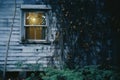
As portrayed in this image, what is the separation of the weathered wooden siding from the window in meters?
0.24

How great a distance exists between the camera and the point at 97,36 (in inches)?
653

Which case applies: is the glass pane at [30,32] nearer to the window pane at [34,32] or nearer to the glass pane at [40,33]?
the window pane at [34,32]

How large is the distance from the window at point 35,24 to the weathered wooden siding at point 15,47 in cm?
24

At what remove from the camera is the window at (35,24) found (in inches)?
647

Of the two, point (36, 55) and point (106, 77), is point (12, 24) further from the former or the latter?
point (106, 77)

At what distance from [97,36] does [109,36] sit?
0.54m

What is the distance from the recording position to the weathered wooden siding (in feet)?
53.4

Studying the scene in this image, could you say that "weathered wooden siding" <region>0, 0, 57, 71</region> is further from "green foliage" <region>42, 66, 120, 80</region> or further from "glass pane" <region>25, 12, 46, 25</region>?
"green foliage" <region>42, 66, 120, 80</region>

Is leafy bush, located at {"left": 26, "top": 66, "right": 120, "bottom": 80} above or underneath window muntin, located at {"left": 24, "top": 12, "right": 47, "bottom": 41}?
underneath

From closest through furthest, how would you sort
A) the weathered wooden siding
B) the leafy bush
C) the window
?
the leafy bush, the weathered wooden siding, the window

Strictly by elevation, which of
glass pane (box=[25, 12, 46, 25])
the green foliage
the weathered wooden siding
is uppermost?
glass pane (box=[25, 12, 46, 25])

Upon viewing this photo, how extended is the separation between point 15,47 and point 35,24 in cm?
135

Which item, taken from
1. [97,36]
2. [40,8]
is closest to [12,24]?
[40,8]

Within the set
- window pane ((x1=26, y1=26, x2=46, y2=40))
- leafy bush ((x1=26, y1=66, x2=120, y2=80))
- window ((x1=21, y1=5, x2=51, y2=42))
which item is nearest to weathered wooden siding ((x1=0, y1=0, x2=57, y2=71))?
window ((x1=21, y1=5, x2=51, y2=42))
